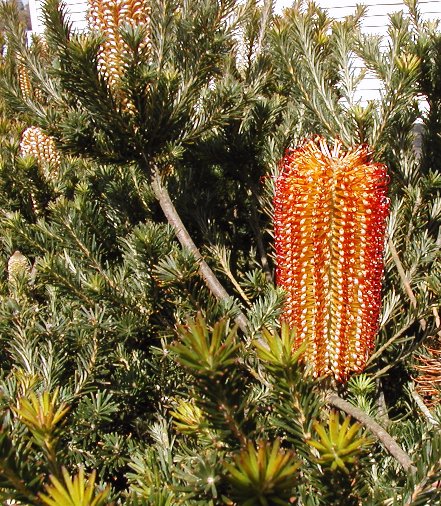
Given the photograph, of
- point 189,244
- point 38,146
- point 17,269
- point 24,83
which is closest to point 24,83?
point 24,83

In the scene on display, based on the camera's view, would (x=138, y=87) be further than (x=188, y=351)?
Yes

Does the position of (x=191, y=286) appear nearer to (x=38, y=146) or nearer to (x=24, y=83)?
(x=38, y=146)

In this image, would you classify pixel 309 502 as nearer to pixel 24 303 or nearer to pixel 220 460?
pixel 220 460

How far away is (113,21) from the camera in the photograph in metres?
0.97

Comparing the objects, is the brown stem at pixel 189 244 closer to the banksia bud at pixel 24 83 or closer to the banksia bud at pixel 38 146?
the banksia bud at pixel 24 83

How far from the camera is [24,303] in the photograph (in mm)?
943

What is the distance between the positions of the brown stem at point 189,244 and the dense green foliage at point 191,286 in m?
0.02

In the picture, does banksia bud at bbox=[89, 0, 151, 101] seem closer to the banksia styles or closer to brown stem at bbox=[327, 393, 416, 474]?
the banksia styles

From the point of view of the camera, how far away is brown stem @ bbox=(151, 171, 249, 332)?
2.78ft

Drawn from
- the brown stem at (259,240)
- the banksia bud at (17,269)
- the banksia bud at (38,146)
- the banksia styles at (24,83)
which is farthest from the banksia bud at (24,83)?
the brown stem at (259,240)

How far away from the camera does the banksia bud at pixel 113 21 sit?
0.96 m

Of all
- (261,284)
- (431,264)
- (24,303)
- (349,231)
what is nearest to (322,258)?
(349,231)

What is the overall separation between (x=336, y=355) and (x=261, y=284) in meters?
0.22

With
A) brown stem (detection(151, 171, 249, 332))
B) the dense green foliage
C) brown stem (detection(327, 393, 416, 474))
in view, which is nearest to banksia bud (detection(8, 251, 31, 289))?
the dense green foliage
